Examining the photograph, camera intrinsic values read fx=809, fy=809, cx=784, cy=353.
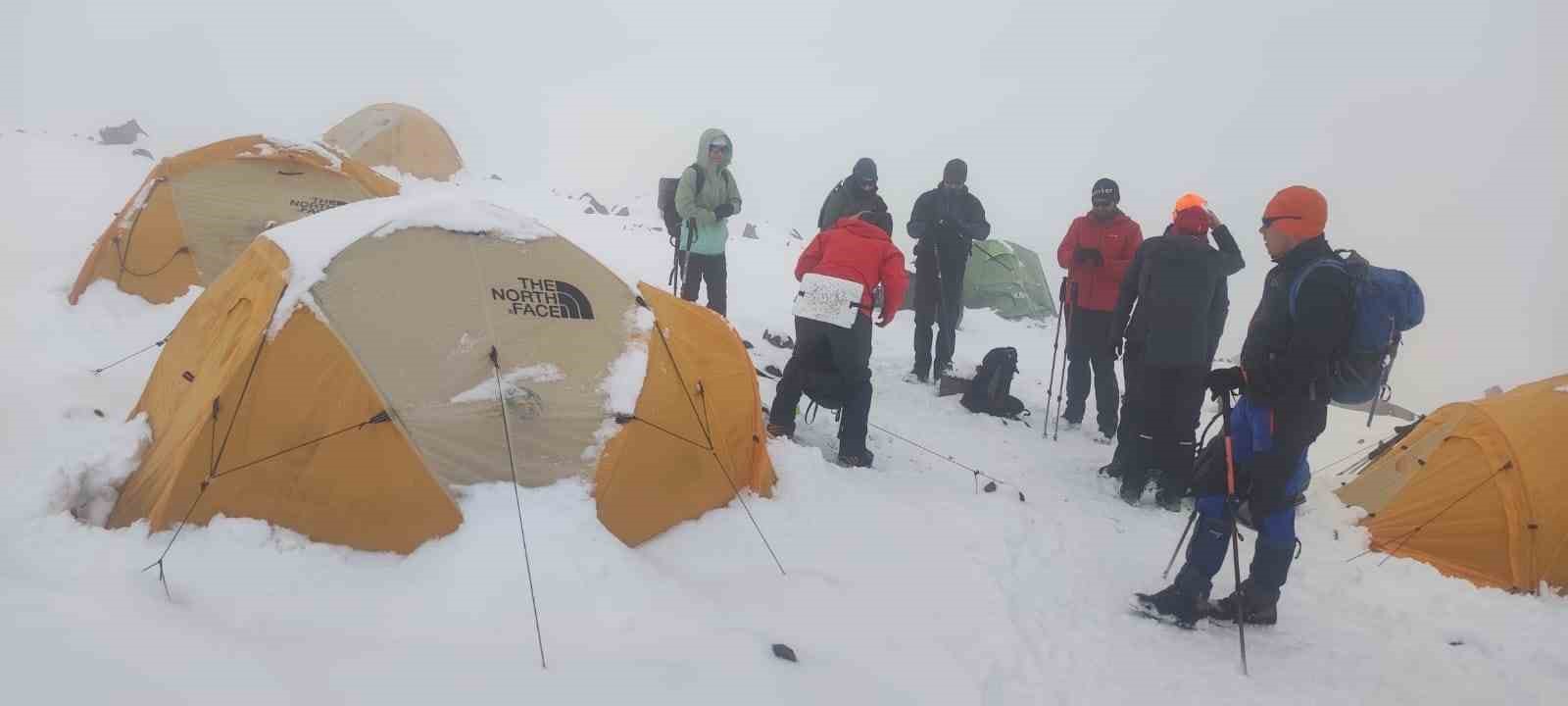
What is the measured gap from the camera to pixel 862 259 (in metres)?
6.21

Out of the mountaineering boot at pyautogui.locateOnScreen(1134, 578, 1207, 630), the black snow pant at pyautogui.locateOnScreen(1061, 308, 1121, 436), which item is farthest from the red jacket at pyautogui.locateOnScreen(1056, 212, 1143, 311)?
the mountaineering boot at pyautogui.locateOnScreen(1134, 578, 1207, 630)

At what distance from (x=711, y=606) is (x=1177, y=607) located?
2.61 metres

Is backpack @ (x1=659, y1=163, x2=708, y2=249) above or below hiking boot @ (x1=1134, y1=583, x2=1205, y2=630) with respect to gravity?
above

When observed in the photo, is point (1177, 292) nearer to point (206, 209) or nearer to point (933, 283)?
point (933, 283)

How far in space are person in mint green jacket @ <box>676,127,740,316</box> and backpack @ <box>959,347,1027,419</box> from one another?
299 centimetres

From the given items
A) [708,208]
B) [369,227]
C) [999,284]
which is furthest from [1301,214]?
[999,284]

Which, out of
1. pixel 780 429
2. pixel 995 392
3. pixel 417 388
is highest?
pixel 417 388

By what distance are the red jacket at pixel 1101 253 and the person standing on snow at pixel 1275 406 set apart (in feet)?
10.5

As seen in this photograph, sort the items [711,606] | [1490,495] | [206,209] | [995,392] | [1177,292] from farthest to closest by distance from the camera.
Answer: [995,392]
[206,209]
[1177,292]
[1490,495]
[711,606]

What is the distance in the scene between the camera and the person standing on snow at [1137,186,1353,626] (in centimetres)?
398

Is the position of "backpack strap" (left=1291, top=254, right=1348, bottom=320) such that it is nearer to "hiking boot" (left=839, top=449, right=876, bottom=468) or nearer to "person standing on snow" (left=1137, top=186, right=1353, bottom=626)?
"person standing on snow" (left=1137, top=186, right=1353, bottom=626)

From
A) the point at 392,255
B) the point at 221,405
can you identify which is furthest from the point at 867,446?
the point at 221,405

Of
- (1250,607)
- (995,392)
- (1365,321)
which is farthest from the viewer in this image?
(995,392)

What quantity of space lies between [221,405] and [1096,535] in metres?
5.31
